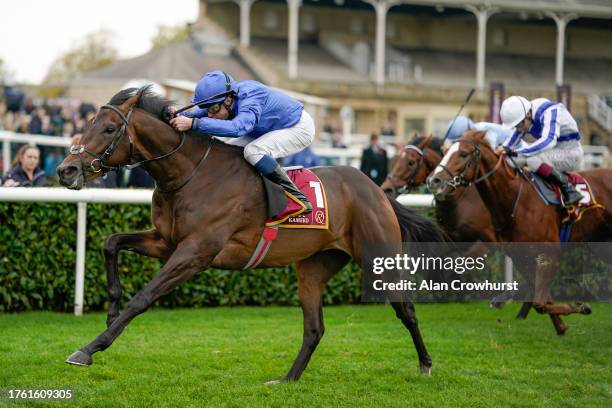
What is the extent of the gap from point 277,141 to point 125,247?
1106mm

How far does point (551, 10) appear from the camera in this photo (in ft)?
117

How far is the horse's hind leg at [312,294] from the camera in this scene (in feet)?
19.4

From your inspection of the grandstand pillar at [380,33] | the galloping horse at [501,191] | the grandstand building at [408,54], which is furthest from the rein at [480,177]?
the grandstand pillar at [380,33]

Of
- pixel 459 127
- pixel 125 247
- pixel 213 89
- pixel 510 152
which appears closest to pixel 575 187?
pixel 510 152

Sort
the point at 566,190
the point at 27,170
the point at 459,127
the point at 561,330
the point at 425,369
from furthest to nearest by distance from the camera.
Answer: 1. the point at 459,127
2. the point at 27,170
3. the point at 566,190
4. the point at 561,330
5. the point at 425,369

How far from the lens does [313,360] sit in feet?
21.0

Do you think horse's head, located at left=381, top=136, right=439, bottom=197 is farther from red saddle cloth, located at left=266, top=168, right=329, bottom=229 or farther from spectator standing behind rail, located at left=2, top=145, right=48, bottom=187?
red saddle cloth, located at left=266, top=168, right=329, bottom=229

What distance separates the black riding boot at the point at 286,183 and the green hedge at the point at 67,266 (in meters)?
2.79

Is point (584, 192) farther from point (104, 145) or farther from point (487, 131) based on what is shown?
point (104, 145)

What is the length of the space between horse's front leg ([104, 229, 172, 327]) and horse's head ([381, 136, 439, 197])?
4171 millimetres

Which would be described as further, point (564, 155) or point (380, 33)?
point (380, 33)

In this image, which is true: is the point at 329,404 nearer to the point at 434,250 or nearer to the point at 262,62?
the point at 434,250

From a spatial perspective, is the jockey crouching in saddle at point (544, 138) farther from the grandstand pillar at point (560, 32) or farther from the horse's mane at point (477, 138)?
the grandstand pillar at point (560, 32)

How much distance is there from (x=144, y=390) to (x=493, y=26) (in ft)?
122
